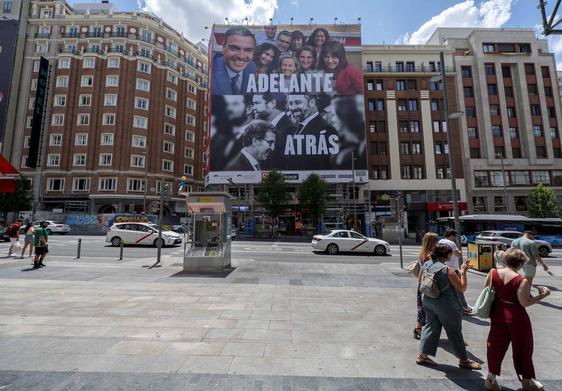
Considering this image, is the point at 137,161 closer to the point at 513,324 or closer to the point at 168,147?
the point at 168,147

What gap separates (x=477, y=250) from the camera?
1248 centimetres

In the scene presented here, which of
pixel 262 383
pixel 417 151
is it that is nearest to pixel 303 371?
pixel 262 383

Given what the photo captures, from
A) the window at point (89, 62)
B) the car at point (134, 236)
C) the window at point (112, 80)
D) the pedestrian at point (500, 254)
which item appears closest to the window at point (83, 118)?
the window at point (112, 80)

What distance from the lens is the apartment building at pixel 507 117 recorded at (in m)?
40.9

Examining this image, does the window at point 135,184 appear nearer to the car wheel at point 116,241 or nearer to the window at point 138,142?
the window at point 138,142

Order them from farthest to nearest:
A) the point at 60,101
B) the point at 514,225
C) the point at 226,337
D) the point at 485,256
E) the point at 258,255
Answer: the point at 60,101 < the point at 514,225 < the point at 258,255 < the point at 485,256 < the point at 226,337

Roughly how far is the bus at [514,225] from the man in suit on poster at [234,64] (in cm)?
3317

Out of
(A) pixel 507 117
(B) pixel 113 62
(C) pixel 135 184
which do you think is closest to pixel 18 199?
(C) pixel 135 184

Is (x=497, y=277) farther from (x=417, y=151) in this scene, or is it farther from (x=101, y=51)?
(x=101, y=51)

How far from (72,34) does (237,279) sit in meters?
55.5

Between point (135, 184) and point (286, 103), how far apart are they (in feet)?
81.1

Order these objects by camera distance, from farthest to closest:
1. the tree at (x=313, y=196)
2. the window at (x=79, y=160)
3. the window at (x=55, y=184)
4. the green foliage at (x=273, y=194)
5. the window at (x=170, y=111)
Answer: the window at (x=170, y=111) → the window at (x=79, y=160) → the window at (x=55, y=184) → the green foliage at (x=273, y=194) → the tree at (x=313, y=196)

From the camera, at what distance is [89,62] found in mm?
44094

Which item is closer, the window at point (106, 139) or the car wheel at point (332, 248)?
the car wheel at point (332, 248)
